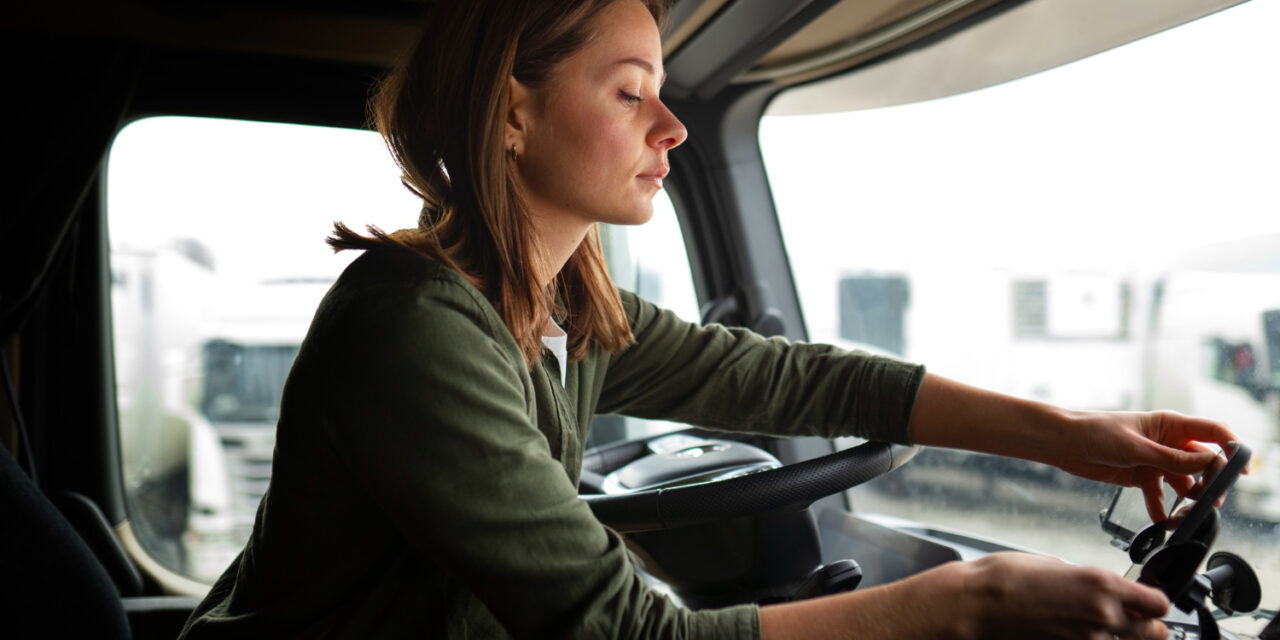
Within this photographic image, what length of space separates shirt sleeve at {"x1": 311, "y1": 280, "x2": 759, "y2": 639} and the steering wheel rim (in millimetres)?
268

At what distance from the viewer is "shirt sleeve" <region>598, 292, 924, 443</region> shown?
48.7 inches

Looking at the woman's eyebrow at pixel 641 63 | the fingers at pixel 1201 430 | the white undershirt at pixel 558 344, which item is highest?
the woman's eyebrow at pixel 641 63

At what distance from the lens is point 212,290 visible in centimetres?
247

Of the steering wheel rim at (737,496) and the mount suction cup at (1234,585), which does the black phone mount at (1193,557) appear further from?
the steering wheel rim at (737,496)

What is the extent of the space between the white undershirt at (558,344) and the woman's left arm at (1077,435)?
48 cm

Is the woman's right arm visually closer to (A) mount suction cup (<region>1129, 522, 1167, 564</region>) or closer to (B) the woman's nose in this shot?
(A) mount suction cup (<region>1129, 522, 1167, 564</region>)

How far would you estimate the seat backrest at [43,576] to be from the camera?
49.9 inches

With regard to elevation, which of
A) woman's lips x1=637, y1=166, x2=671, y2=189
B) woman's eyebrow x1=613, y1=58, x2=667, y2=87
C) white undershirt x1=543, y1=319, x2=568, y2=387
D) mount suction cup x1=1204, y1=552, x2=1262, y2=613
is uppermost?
woman's eyebrow x1=613, y1=58, x2=667, y2=87

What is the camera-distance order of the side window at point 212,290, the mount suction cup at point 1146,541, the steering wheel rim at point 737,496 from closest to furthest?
1. the mount suction cup at point 1146,541
2. the steering wheel rim at point 737,496
3. the side window at point 212,290

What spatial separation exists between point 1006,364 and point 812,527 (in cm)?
65

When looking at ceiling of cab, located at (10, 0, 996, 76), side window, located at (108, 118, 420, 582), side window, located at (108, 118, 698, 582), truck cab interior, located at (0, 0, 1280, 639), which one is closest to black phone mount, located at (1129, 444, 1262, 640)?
truck cab interior, located at (0, 0, 1280, 639)

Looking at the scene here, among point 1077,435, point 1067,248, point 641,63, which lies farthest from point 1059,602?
point 1067,248

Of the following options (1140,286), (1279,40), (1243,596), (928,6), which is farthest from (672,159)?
(1243,596)

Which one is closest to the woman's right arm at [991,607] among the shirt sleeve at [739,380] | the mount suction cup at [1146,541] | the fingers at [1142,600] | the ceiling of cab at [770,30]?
the fingers at [1142,600]
